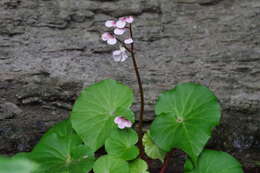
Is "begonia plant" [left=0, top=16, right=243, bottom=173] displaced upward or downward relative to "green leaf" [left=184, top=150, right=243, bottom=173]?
upward

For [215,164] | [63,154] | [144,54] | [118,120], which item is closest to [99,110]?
[118,120]

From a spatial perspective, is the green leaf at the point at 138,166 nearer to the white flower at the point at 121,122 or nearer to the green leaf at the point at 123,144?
the green leaf at the point at 123,144

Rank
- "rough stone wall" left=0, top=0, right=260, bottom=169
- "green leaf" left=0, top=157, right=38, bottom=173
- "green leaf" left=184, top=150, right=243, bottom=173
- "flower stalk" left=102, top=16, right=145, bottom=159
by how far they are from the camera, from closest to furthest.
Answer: "green leaf" left=0, top=157, right=38, bottom=173, "flower stalk" left=102, top=16, right=145, bottom=159, "green leaf" left=184, top=150, right=243, bottom=173, "rough stone wall" left=0, top=0, right=260, bottom=169

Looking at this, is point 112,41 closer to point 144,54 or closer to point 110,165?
point 144,54

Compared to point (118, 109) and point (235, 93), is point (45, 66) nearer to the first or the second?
point (118, 109)

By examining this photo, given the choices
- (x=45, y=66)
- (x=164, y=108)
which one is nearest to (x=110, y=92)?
(x=164, y=108)

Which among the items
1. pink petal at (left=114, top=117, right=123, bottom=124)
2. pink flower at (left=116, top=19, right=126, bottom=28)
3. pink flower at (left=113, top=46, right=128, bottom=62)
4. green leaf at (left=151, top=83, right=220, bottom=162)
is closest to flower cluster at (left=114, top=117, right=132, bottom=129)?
pink petal at (left=114, top=117, right=123, bottom=124)

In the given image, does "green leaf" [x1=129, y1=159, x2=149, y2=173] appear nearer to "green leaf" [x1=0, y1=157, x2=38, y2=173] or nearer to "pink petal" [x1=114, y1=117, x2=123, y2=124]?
"pink petal" [x1=114, y1=117, x2=123, y2=124]

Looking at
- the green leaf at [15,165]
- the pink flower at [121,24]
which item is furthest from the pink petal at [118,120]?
the green leaf at [15,165]
